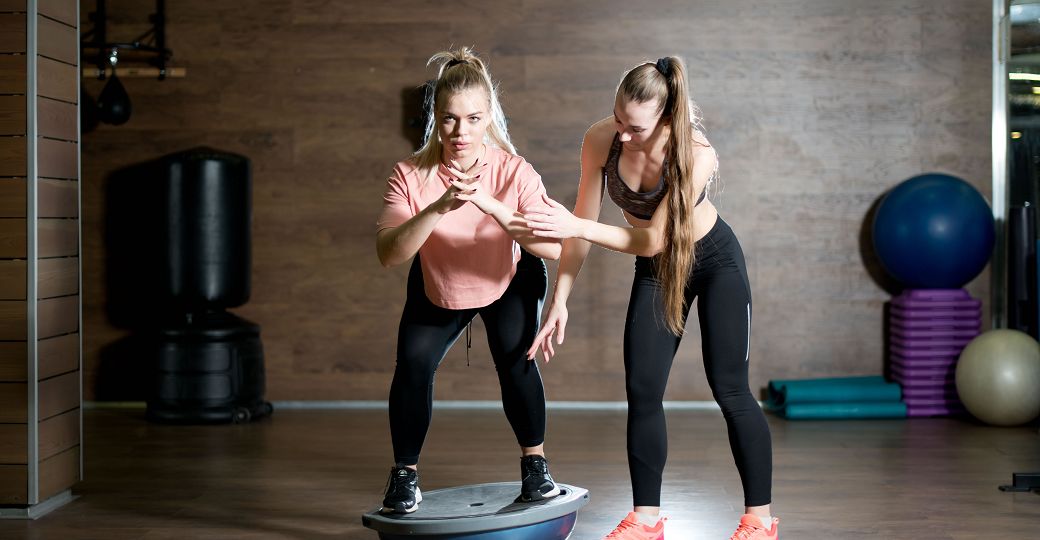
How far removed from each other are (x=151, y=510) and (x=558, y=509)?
4.23ft

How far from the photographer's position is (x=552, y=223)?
232 cm

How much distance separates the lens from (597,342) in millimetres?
4934

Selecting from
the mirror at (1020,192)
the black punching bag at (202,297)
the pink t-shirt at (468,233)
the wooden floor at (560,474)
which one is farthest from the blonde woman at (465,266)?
the mirror at (1020,192)

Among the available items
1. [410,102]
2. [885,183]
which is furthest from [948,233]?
[410,102]

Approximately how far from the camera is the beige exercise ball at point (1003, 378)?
4.26 m

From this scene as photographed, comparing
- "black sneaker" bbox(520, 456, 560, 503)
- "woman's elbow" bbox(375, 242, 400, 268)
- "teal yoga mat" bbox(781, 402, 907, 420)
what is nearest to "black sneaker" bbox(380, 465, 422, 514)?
"black sneaker" bbox(520, 456, 560, 503)

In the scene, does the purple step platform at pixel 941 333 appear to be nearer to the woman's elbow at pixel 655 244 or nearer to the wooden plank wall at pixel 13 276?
the woman's elbow at pixel 655 244

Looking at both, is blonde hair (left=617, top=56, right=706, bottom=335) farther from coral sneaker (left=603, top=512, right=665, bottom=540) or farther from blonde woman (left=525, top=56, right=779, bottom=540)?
coral sneaker (left=603, top=512, right=665, bottom=540)

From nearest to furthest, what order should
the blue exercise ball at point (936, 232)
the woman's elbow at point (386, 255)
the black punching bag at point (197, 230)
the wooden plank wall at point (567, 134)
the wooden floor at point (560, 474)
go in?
1. the woman's elbow at point (386, 255)
2. the wooden floor at point (560, 474)
3. the blue exercise ball at point (936, 232)
4. the black punching bag at point (197, 230)
5. the wooden plank wall at point (567, 134)

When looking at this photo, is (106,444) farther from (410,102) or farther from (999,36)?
(999,36)

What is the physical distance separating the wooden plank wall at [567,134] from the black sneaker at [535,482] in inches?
86.1

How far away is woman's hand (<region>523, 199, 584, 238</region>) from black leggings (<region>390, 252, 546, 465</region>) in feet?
1.15

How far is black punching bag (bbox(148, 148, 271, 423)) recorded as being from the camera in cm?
452

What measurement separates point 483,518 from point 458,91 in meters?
0.99
